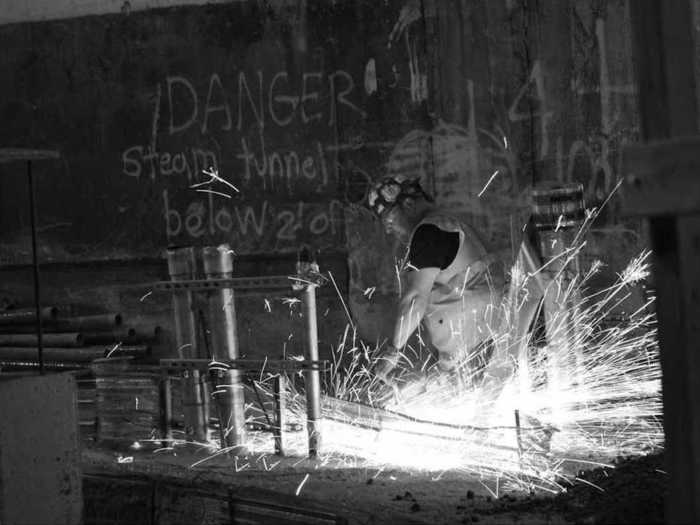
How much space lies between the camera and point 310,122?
8.66m

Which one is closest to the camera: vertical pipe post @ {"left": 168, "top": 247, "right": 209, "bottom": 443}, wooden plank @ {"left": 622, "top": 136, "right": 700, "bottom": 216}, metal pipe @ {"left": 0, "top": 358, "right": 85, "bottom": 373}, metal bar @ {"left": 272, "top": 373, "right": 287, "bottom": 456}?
wooden plank @ {"left": 622, "top": 136, "right": 700, "bottom": 216}

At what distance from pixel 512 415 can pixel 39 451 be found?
114 inches

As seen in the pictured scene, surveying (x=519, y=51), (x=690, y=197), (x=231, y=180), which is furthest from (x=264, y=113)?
(x=690, y=197)

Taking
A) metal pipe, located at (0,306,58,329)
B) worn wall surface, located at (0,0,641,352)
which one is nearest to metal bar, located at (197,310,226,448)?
worn wall surface, located at (0,0,641,352)

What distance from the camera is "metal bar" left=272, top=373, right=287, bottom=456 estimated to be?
6281 mm

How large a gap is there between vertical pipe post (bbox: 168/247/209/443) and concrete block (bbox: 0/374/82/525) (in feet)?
5.58

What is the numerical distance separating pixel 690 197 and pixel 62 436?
3.14m

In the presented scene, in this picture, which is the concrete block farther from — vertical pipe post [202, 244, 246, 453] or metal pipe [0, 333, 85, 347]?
metal pipe [0, 333, 85, 347]

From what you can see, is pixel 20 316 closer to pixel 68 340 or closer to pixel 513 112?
pixel 68 340

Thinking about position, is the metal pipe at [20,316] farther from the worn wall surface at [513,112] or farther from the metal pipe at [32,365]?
the worn wall surface at [513,112]

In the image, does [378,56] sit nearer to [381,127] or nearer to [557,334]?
[381,127]

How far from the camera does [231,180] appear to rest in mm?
8930

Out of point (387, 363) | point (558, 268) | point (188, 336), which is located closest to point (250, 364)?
point (188, 336)

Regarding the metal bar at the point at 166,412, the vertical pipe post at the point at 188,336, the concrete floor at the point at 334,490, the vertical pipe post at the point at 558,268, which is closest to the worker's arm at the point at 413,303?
the vertical pipe post at the point at 558,268
